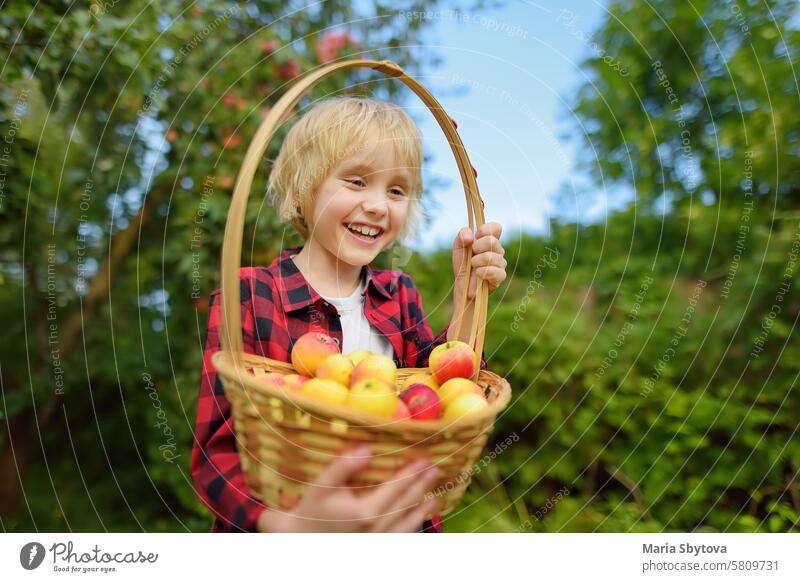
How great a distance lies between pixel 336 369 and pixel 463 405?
0.61ft

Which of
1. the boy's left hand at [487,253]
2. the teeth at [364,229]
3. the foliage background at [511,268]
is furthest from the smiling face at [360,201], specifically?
the foliage background at [511,268]

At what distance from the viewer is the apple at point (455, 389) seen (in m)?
0.79

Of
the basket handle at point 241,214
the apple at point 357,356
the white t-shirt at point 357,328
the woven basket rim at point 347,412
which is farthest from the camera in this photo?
the white t-shirt at point 357,328

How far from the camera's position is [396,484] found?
686 mm

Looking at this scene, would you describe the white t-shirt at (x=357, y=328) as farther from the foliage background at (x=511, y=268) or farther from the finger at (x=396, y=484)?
the foliage background at (x=511, y=268)

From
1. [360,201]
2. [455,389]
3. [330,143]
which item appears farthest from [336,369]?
[330,143]

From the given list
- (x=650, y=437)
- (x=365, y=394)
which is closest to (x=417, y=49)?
(x=365, y=394)

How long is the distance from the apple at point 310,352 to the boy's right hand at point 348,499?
0.68 ft

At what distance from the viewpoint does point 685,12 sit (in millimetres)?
1903

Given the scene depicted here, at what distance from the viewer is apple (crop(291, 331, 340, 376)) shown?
33.5 inches

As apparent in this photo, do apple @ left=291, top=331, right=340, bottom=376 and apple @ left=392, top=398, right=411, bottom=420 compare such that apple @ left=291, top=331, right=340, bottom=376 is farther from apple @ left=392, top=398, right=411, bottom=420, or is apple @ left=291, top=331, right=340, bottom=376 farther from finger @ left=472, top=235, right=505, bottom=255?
finger @ left=472, top=235, right=505, bottom=255

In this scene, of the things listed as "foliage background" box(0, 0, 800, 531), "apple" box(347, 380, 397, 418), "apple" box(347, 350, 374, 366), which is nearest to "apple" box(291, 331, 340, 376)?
"apple" box(347, 350, 374, 366)

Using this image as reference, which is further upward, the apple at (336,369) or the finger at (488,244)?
the finger at (488,244)

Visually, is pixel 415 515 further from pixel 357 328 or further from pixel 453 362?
pixel 357 328
